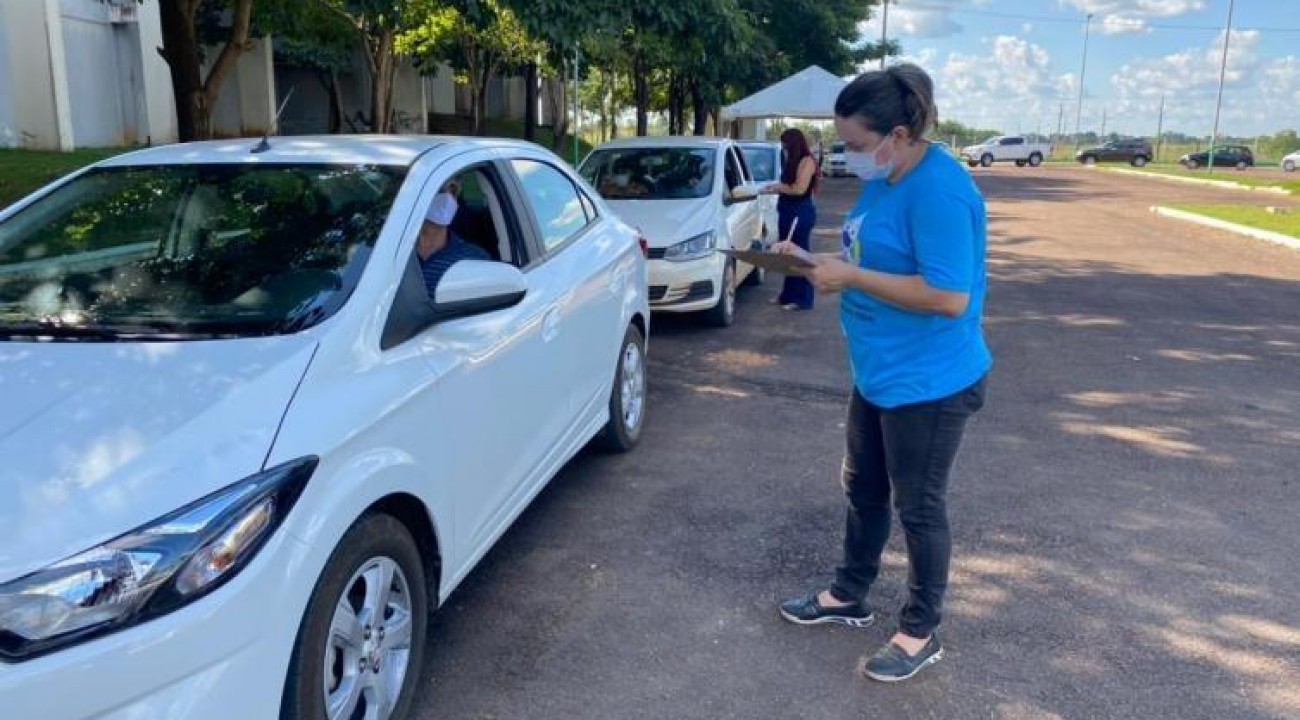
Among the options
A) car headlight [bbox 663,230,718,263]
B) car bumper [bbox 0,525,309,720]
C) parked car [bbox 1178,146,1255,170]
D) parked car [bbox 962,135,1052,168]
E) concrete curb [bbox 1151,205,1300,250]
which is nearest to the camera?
Answer: car bumper [bbox 0,525,309,720]

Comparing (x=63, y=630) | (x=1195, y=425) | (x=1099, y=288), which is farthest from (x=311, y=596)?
(x=1099, y=288)

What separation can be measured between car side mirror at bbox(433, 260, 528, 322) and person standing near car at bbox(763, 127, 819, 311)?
601cm

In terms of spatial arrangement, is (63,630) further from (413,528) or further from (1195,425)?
(1195,425)

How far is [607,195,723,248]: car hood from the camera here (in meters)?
7.98

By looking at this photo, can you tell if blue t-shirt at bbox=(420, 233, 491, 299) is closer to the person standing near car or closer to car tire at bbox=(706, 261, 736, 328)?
car tire at bbox=(706, 261, 736, 328)

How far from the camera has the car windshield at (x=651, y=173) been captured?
8.84 metres

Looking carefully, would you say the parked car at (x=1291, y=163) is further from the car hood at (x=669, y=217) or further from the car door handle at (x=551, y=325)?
the car door handle at (x=551, y=325)

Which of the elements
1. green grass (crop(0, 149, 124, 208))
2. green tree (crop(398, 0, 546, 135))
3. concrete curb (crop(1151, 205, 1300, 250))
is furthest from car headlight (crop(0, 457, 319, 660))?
concrete curb (crop(1151, 205, 1300, 250))

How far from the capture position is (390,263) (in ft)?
9.71

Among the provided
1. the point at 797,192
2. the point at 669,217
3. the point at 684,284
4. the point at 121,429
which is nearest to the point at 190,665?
the point at 121,429

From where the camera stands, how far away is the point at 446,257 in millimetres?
3635

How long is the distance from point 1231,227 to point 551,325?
17221 millimetres

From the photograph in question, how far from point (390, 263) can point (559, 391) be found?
1236 mm

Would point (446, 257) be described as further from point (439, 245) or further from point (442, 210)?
point (442, 210)
